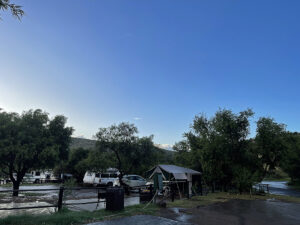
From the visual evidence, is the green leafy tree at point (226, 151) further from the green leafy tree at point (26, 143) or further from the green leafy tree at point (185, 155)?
the green leafy tree at point (26, 143)

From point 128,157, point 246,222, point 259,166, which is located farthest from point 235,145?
point 246,222

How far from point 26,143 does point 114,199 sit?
983 cm

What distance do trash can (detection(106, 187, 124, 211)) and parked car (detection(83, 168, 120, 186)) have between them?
1336cm

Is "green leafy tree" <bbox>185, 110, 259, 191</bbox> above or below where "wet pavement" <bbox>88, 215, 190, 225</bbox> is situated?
above

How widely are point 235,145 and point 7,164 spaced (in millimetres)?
20701

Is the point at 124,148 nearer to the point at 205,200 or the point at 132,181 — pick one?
the point at 132,181

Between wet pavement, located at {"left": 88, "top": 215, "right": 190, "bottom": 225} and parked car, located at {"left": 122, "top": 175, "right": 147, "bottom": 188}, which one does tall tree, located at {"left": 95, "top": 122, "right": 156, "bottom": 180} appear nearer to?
parked car, located at {"left": 122, "top": 175, "right": 147, "bottom": 188}

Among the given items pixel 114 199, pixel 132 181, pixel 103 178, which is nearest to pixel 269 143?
pixel 132 181

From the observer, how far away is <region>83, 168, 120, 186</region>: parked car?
21312mm

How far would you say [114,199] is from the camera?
7906mm

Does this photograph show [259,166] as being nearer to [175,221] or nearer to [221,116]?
[221,116]

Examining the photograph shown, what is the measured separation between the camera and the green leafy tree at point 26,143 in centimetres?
1370

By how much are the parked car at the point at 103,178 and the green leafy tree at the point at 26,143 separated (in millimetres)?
6561

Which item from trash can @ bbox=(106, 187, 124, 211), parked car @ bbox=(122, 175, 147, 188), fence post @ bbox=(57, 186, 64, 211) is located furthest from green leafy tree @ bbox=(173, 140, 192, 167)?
fence post @ bbox=(57, 186, 64, 211)
